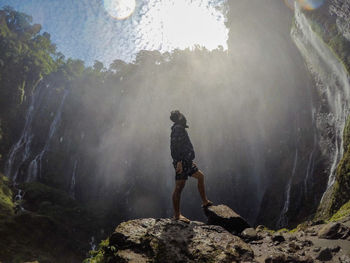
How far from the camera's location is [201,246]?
3420 mm

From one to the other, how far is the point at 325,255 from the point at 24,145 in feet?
120

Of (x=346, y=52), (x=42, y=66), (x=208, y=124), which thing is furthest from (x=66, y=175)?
(x=346, y=52)

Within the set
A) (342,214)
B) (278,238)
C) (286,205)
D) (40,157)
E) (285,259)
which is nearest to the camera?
(285,259)

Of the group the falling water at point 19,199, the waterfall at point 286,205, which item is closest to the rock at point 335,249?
the waterfall at point 286,205

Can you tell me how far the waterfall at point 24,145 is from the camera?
97.0 ft

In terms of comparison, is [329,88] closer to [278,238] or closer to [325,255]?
[278,238]

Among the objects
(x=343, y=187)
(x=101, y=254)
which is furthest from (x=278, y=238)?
(x=343, y=187)

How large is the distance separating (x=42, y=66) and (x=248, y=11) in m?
32.0

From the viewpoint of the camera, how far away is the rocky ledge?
315 centimetres

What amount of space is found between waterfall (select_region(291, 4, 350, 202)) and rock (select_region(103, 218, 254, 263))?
1047 centimetres

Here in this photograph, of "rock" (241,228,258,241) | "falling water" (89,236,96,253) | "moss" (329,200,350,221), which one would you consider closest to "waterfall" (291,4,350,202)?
"moss" (329,200,350,221)

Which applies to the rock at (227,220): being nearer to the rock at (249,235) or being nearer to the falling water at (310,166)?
the rock at (249,235)

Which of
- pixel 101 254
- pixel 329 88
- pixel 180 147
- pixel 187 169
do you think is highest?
pixel 329 88

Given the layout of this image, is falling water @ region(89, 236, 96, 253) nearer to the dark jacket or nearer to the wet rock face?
the dark jacket
